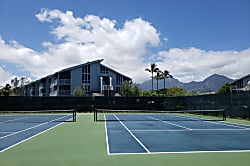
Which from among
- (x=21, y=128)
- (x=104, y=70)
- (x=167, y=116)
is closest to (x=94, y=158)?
(x=21, y=128)

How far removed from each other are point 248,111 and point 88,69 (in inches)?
1287

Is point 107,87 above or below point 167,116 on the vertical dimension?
above

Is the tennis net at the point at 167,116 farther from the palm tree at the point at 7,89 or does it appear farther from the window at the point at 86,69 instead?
the palm tree at the point at 7,89

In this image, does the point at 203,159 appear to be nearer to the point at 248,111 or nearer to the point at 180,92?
the point at 248,111

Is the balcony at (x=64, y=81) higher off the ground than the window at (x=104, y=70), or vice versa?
the window at (x=104, y=70)

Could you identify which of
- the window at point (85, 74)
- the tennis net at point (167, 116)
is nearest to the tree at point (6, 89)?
the window at point (85, 74)

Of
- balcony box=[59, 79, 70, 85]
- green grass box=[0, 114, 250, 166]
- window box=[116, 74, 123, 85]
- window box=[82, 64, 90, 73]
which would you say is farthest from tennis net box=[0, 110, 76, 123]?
window box=[116, 74, 123, 85]

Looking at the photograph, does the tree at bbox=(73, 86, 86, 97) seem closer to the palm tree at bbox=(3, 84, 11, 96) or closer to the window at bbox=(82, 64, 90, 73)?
the window at bbox=(82, 64, 90, 73)

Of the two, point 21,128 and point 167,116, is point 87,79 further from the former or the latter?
point 21,128

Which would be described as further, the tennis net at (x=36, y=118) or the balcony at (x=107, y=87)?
the balcony at (x=107, y=87)

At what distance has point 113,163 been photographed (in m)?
6.32

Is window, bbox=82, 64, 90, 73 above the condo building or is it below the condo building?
above

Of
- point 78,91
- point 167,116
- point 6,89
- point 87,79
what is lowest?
point 167,116

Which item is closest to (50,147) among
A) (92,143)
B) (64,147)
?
(64,147)
